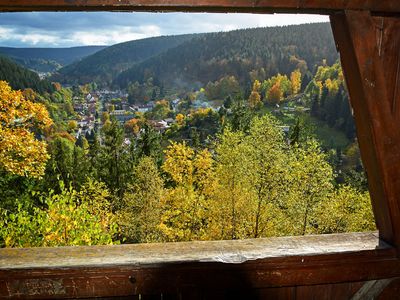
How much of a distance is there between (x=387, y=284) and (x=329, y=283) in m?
0.27

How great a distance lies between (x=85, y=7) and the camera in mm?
1319

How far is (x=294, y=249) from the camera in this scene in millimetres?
1604

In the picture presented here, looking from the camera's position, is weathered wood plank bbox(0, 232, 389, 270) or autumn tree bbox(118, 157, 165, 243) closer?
weathered wood plank bbox(0, 232, 389, 270)

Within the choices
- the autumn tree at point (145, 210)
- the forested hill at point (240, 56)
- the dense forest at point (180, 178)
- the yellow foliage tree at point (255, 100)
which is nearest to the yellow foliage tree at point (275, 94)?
the yellow foliage tree at point (255, 100)

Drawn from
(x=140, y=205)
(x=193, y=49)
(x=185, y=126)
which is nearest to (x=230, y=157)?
(x=140, y=205)

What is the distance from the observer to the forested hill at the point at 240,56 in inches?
5202

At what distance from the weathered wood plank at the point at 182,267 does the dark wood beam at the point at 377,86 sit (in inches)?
9.6

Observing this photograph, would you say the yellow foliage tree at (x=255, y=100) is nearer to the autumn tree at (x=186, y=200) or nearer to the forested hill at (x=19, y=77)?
the forested hill at (x=19, y=77)

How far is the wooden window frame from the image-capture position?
136 cm

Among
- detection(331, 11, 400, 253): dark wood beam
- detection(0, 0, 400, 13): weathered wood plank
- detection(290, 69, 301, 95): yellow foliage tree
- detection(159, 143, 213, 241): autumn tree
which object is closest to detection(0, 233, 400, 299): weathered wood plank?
detection(331, 11, 400, 253): dark wood beam

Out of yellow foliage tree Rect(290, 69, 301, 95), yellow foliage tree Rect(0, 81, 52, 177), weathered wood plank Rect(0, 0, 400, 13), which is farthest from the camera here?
yellow foliage tree Rect(290, 69, 301, 95)

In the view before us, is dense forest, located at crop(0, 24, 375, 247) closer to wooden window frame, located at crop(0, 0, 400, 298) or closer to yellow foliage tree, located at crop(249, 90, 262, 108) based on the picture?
yellow foliage tree, located at crop(249, 90, 262, 108)

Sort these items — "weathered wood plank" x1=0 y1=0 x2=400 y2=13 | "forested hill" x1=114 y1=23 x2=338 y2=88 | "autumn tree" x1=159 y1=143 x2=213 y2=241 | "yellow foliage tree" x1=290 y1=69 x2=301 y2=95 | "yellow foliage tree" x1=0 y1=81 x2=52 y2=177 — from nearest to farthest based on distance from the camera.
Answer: "weathered wood plank" x1=0 y1=0 x2=400 y2=13
"yellow foliage tree" x1=0 y1=81 x2=52 y2=177
"autumn tree" x1=159 y1=143 x2=213 y2=241
"yellow foliage tree" x1=290 y1=69 x2=301 y2=95
"forested hill" x1=114 y1=23 x2=338 y2=88

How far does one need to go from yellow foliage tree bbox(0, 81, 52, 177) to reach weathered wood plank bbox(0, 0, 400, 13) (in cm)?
1356
